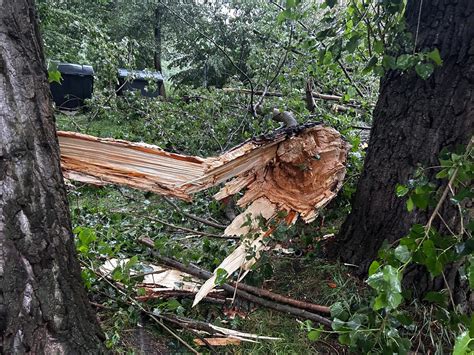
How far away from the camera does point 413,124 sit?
2141 mm

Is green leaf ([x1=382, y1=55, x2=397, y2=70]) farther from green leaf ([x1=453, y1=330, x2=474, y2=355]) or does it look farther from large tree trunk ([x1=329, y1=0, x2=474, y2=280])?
green leaf ([x1=453, y1=330, x2=474, y2=355])

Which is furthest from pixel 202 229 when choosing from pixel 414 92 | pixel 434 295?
pixel 434 295

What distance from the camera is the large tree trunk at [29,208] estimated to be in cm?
122

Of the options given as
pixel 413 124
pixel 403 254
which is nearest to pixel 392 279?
pixel 403 254

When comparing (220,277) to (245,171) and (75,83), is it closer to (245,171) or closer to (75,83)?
(245,171)

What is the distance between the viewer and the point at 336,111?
15.2ft

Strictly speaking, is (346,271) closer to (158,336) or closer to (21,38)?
(158,336)

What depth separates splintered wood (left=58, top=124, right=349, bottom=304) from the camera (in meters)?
2.04

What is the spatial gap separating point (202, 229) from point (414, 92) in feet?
6.32

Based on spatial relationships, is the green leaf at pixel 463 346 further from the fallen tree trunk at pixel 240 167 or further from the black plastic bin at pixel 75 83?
the black plastic bin at pixel 75 83

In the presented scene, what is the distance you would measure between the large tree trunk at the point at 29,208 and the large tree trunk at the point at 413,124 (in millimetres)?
1614

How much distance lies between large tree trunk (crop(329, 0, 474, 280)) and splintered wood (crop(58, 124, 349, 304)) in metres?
0.24

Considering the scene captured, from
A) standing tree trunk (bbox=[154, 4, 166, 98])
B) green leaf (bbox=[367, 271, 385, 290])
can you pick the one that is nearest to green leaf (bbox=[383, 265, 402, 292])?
green leaf (bbox=[367, 271, 385, 290])

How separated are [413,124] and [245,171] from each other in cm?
89
